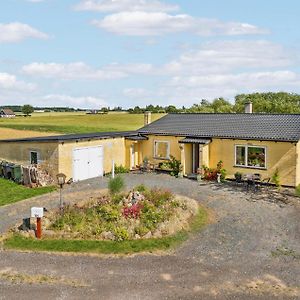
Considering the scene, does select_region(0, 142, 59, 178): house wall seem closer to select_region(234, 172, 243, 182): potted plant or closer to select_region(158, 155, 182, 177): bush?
select_region(158, 155, 182, 177): bush

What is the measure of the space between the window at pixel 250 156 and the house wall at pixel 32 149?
12.1 metres

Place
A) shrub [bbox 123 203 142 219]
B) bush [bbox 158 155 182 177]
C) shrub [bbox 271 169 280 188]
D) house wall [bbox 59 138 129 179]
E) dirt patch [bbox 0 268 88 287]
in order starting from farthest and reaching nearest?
1. bush [bbox 158 155 182 177]
2. house wall [bbox 59 138 129 179]
3. shrub [bbox 271 169 280 188]
4. shrub [bbox 123 203 142 219]
5. dirt patch [bbox 0 268 88 287]

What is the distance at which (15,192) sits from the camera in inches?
957

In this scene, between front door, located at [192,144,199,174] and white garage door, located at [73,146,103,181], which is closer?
white garage door, located at [73,146,103,181]

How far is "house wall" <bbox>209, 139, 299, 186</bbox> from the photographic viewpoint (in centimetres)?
2445

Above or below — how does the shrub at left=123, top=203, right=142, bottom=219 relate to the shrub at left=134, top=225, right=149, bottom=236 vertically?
above

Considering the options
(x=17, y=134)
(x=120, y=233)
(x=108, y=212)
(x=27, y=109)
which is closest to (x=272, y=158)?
(x=108, y=212)

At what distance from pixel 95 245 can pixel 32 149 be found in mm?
14143

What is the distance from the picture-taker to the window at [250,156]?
1013 inches

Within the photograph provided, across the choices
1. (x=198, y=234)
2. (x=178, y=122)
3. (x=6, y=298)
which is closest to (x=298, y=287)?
(x=198, y=234)

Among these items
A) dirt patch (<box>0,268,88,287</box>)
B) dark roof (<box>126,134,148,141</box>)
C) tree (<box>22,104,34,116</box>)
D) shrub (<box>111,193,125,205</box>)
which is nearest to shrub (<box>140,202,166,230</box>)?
shrub (<box>111,193,125,205</box>)

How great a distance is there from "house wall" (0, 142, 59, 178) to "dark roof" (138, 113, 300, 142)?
8.12 meters

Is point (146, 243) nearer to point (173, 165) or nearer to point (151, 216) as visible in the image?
point (151, 216)

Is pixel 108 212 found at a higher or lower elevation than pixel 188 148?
lower
